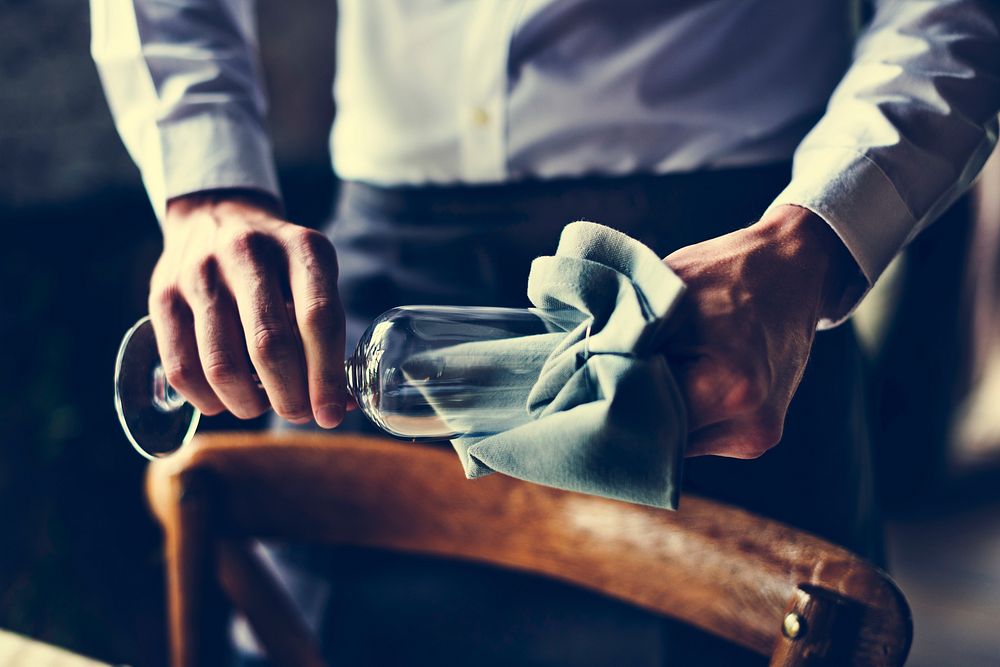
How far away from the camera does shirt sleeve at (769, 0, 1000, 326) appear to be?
0.44 meters

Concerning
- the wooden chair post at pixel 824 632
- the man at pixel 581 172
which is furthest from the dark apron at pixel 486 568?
the wooden chair post at pixel 824 632

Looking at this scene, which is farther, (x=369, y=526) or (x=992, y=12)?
(x=369, y=526)

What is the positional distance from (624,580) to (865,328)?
70.7 inches

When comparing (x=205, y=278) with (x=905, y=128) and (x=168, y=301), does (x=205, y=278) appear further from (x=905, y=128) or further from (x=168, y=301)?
(x=905, y=128)

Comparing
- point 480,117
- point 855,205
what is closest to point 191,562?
point 480,117

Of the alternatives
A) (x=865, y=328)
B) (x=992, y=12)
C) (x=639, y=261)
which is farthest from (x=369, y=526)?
(x=865, y=328)

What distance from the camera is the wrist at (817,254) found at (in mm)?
394

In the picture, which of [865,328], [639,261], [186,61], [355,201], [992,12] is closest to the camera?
[639,261]

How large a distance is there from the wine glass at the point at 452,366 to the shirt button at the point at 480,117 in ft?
0.89

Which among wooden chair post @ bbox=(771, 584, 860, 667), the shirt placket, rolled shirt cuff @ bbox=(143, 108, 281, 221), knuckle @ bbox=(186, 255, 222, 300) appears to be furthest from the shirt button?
wooden chair post @ bbox=(771, 584, 860, 667)

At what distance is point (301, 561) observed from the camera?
2.46 feet

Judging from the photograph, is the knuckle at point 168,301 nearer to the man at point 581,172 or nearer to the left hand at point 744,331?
the man at point 581,172

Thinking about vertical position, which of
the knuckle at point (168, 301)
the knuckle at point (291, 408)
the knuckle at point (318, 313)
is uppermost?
the knuckle at point (318, 313)

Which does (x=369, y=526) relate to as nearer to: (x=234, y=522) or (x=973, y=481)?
(x=234, y=522)
